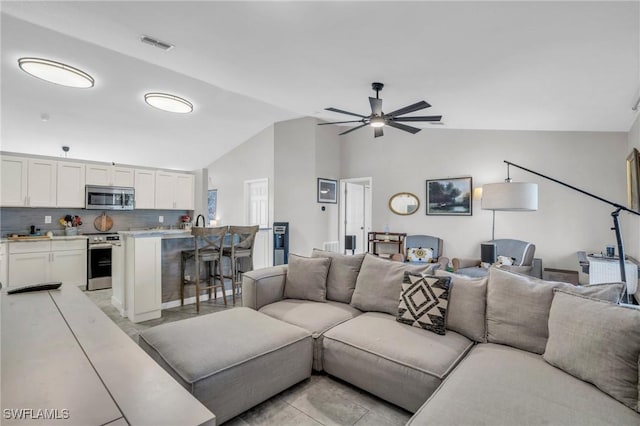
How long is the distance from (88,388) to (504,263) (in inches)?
181

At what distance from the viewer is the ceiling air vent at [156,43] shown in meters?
2.62

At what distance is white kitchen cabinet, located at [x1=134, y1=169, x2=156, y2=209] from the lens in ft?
18.8

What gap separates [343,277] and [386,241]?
325cm

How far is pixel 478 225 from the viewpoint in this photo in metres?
5.10

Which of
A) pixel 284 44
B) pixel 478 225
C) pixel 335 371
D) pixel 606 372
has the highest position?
pixel 284 44

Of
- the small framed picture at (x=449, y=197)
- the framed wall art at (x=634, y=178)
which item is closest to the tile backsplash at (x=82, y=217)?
the small framed picture at (x=449, y=197)

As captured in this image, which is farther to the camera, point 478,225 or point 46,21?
point 478,225

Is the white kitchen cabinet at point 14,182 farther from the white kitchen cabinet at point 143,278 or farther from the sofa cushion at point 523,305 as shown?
the sofa cushion at point 523,305

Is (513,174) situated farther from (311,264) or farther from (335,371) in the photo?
(335,371)

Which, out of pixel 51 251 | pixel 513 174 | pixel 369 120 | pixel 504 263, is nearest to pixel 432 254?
pixel 504 263

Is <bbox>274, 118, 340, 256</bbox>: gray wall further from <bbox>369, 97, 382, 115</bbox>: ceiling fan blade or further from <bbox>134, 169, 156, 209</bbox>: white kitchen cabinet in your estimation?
<bbox>369, 97, 382, 115</bbox>: ceiling fan blade

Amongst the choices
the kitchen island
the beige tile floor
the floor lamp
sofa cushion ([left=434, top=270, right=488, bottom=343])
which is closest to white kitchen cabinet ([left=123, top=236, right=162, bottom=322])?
the kitchen island

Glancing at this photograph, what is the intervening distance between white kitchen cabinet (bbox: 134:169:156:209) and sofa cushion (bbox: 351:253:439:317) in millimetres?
4882

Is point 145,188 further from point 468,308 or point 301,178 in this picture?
point 468,308
